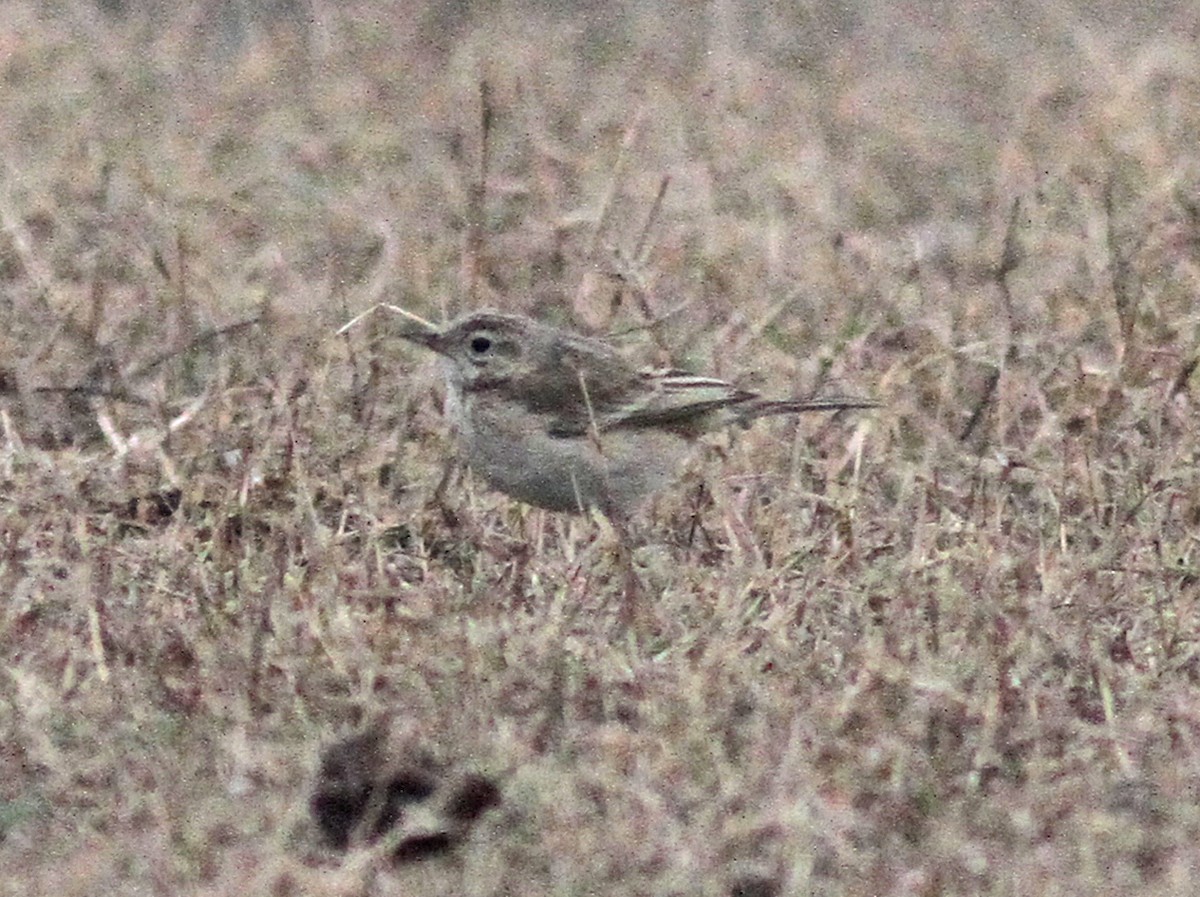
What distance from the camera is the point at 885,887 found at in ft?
17.4

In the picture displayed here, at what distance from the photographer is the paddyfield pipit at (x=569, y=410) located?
24.2 feet

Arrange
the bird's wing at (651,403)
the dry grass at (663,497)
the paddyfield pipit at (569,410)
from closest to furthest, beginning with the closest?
the dry grass at (663,497)
the paddyfield pipit at (569,410)
the bird's wing at (651,403)

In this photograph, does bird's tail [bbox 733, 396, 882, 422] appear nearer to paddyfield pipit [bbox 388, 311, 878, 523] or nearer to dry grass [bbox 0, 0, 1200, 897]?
paddyfield pipit [bbox 388, 311, 878, 523]

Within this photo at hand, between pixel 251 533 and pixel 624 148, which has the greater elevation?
pixel 624 148

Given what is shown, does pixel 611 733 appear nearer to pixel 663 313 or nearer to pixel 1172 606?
pixel 1172 606

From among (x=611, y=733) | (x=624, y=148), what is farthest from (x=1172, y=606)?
(x=624, y=148)

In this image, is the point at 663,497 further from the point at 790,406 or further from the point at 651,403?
the point at 790,406

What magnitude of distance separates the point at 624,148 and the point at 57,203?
6.91 feet

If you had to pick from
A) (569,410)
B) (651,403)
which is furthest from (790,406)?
(569,410)

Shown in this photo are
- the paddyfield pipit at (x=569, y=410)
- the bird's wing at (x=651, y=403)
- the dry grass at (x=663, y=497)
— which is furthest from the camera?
the bird's wing at (x=651, y=403)

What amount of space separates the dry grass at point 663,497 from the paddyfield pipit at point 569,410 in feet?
0.62

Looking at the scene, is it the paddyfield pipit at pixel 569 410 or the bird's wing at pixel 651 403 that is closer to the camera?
the paddyfield pipit at pixel 569 410

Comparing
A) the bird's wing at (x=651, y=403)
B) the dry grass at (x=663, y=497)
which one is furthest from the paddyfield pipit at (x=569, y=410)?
the dry grass at (x=663, y=497)

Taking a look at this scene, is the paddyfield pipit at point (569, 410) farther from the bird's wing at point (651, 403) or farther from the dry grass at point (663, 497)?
the dry grass at point (663, 497)
